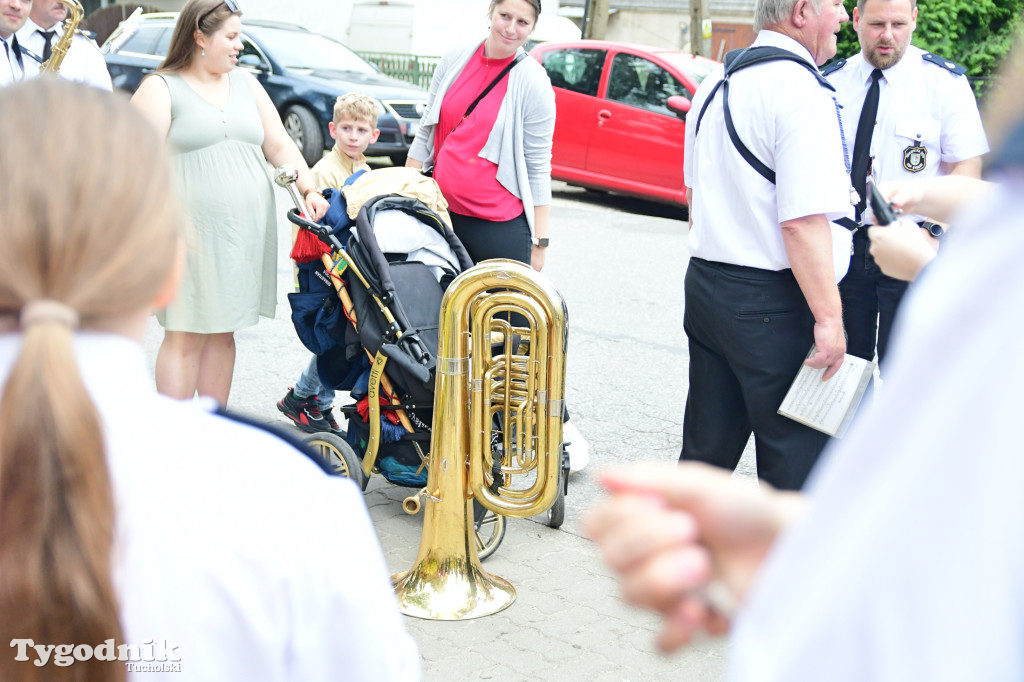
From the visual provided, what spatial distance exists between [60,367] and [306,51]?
40.8 feet

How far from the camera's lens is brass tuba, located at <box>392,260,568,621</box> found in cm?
319

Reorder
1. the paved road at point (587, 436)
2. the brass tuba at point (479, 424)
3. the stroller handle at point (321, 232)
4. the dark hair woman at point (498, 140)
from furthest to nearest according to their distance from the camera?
1. the dark hair woman at point (498, 140)
2. the stroller handle at point (321, 232)
3. the brass tuba at point (479, 424)
4. the paved road at point (587, 436)

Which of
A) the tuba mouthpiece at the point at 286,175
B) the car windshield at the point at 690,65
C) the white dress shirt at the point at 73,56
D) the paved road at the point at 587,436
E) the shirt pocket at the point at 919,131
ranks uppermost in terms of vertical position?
the shirt pocket at the point at 919,131

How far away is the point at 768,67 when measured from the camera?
2844 millimetres

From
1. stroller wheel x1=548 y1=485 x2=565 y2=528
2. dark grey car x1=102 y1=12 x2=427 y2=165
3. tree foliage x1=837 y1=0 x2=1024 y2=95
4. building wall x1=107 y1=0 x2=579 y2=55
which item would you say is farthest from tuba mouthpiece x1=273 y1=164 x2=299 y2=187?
building wall x1=107 y1=0 x2=579 y2=55

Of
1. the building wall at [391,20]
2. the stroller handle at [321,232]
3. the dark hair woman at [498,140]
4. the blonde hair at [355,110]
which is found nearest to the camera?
the stroller handle at [321,232]

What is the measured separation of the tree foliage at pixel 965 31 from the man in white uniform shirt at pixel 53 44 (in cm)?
1186

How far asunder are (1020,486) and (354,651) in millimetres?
670

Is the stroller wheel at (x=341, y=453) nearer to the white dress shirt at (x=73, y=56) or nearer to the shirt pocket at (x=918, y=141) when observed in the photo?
the white dress shirt at (x=73, y=56)

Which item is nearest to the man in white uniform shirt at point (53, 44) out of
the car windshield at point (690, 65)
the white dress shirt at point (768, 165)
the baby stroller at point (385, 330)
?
the baby stroller at point (385, 330)

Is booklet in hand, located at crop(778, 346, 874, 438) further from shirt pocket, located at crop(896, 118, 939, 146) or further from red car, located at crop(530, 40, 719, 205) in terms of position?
red car, located at crop(530, 40, 719, 205)

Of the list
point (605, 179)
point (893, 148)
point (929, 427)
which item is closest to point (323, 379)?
point (893, 148)

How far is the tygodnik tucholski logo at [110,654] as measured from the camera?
0.97 metres

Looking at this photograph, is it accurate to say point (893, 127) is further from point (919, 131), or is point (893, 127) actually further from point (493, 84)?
point (493, 84)
